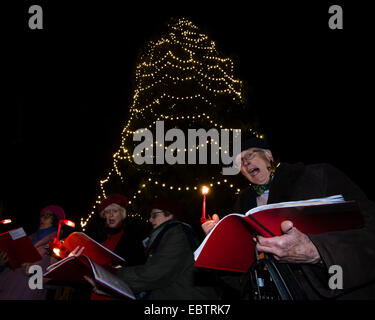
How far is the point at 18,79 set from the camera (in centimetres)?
805

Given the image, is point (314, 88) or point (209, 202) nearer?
point (314, 88)

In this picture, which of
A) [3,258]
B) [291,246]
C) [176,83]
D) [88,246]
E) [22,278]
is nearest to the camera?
[291,246]

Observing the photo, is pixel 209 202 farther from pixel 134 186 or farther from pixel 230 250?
pixel 230 250

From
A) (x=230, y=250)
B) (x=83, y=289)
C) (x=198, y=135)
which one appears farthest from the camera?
(x=198, y=135)

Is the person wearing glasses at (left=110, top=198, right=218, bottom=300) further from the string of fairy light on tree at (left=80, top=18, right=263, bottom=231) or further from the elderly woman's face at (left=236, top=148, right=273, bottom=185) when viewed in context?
the string of fairy light on tree at (left=80, top=18, right=263, bottom=231)

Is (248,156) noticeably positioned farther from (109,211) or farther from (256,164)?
(109,211)

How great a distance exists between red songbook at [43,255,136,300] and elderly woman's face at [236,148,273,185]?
4.75ft

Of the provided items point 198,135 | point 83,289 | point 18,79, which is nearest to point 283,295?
point 83,289

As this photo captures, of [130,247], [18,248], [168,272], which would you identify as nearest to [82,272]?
[168,272]

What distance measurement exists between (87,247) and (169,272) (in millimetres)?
901

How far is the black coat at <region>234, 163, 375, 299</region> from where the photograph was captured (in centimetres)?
115

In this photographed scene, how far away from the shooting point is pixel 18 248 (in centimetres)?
324

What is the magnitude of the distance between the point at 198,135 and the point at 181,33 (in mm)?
3104

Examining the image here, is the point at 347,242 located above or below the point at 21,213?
above
